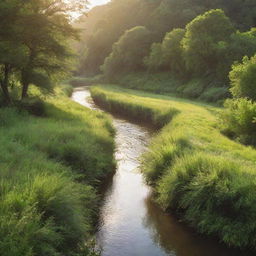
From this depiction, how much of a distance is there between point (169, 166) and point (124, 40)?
70519 millimetres

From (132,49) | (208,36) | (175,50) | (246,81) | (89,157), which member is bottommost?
(89,157)

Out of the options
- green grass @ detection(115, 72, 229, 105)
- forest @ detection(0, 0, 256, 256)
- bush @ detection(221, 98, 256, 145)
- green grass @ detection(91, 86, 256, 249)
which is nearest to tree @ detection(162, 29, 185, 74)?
green grass @ detection(115, 72, 229, 105)

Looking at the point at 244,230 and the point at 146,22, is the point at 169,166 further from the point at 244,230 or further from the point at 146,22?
the point at 146,22

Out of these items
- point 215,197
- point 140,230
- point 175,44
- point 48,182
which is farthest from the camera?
point 175,44

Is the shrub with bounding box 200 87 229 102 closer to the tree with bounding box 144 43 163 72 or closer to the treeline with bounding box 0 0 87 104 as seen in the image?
the tree with bounding box 144 43 163 72

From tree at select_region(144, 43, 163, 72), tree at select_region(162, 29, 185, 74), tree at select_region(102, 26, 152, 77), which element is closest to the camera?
tree at select_region(162, 29, 185, 74)

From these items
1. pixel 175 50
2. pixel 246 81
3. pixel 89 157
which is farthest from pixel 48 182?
pixel 175 50

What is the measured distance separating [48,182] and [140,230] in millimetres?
4059

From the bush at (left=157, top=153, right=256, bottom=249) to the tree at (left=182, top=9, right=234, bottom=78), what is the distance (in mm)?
43268

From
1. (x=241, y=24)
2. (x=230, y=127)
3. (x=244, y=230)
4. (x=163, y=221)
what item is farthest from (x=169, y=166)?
(x=241, y=24)

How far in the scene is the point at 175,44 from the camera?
66.0 m

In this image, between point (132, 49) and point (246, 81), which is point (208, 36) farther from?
point (132, 49)

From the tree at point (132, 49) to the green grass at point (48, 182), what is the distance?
61890 mm

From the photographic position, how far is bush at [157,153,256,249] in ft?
36.1
